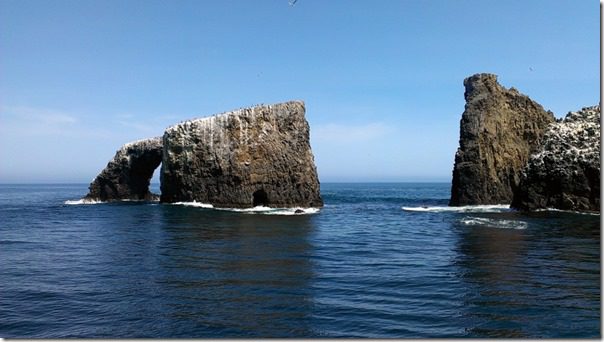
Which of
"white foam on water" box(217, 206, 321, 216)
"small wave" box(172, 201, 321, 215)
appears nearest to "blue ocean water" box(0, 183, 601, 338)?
"white foam on water" box(217, 206, 321, 216)

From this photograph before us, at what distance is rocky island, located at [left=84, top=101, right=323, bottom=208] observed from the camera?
65.4m

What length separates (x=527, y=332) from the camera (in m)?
13.9

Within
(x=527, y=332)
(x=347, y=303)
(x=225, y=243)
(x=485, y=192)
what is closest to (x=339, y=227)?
(x=225, y=243)

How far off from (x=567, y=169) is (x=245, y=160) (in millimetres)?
37638

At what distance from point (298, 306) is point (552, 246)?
20.4m

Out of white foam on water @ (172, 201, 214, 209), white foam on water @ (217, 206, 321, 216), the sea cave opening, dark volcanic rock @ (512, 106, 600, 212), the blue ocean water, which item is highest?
dark volcanic rock @ (512, 106, 600, 212)

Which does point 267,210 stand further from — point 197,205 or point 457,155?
point 457,155

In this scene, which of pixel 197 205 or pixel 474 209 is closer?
pixel 474 209

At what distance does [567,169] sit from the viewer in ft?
181

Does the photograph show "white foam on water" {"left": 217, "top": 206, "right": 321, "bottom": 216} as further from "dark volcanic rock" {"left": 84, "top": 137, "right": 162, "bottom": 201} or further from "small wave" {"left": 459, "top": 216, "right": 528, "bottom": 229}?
"dark volcanic rock" {"left": 84, "top": 137, "right": 162, "bottom": 201}

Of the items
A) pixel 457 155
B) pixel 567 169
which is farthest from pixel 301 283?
pixel 457 155

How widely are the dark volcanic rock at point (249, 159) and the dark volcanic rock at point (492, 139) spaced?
21828mm

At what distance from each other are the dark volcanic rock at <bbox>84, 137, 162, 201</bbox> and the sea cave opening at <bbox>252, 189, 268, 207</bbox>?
901 inches

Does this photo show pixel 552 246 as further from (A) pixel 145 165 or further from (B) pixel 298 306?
(A) pixel 145 165
